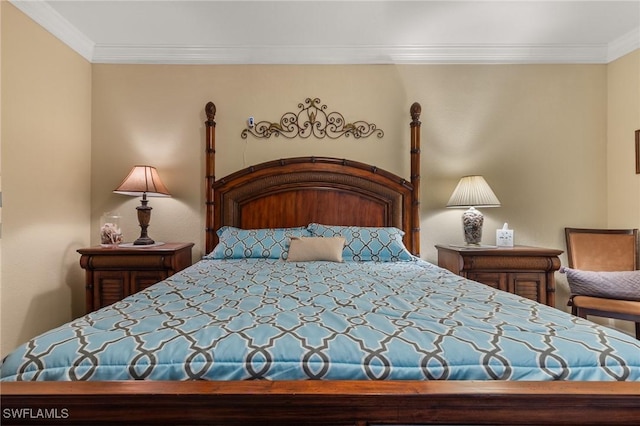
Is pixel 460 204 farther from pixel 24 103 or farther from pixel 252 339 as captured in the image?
pixel 24 103

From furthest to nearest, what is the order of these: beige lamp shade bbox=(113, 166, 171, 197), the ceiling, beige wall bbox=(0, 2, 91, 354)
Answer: beige lamp shade bbox=(113, 166, 171, 197) < the ceiling < beige wall bbox=(0, 2, 91, 354)

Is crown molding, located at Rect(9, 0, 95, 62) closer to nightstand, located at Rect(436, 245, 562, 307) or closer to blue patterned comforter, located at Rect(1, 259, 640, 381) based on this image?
blue patterned comforter, located at Rect(1, 259, 640, 381)

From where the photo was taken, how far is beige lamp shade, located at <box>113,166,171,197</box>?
2631 millimetres

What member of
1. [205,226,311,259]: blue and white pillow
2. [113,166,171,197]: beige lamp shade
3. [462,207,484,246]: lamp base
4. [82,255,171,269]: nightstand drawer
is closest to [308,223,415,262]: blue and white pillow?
[205,226,311,259]: blue and white pillow

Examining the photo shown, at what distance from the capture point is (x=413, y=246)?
2867mm

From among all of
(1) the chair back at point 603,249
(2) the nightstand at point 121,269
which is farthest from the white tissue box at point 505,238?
(2) the nightstand at point 121,269

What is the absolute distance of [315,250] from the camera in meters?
2.29

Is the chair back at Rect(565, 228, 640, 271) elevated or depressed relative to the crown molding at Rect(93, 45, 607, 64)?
depressed

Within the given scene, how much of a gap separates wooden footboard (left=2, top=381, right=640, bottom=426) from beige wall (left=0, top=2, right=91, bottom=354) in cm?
208

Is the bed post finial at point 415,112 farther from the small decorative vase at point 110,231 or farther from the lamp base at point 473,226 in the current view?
the small decorative vase at point 110,231

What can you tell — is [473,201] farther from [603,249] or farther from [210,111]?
[210,111]

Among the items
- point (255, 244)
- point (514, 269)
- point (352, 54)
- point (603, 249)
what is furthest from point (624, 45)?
point (255, 244)

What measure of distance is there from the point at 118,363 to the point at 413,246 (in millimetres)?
2417

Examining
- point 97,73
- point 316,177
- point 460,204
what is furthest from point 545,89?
point 97,73
